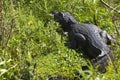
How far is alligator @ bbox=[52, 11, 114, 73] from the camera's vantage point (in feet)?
13.8

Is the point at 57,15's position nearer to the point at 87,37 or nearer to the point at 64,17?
the point at 64,17

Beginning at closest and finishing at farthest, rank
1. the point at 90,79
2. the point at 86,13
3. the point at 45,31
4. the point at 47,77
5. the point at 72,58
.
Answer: the point at 90,79 < the point at 47,77 < the point at 72,58 < the point at 45,31 < the point at 86,13

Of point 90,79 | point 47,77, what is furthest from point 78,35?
point 90,79

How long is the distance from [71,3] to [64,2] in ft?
0.38

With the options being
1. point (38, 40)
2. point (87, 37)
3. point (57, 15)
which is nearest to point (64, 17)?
point (57, 15)

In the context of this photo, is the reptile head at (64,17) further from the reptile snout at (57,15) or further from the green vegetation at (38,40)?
the green vegetation at (38,40)

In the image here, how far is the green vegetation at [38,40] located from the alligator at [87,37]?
132 millimetres

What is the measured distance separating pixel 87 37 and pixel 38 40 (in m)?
0.69

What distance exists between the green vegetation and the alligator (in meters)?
0.13

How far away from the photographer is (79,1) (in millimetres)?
5258

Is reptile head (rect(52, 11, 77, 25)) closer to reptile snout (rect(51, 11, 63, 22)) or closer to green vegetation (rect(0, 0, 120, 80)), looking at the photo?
reptile snout (rect(51, 11, 63, 22))

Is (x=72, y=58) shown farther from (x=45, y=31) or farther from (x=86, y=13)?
(x=86, y=13)

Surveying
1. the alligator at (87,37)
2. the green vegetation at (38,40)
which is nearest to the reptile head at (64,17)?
the alligator at (87,37)

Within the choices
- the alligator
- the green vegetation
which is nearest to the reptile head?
the alligator
